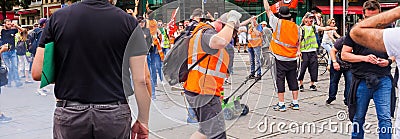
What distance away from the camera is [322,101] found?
7867 mm

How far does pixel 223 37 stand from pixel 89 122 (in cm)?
114

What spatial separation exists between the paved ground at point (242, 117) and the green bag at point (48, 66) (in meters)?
0.58

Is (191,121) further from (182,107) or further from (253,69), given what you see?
(253,69)

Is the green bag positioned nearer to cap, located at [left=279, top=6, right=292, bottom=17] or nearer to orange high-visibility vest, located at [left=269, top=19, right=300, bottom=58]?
orange high-visibility vest, located at [left=269, top=19, right=300, bottom=58]

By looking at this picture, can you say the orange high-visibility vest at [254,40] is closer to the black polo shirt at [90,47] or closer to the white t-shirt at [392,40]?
the black polo shirt at [90,47]

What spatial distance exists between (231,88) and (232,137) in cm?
107

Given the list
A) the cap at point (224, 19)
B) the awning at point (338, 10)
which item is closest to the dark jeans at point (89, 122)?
the cap at point (224, 19)

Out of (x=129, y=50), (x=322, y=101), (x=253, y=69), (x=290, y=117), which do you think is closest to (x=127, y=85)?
(x=129, y=50)

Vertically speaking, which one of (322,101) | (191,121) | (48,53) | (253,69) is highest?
(48,53)

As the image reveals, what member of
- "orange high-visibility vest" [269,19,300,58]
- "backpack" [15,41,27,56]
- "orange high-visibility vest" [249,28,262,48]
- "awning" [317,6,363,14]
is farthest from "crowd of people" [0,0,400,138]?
"awning" [317,6,363,14]

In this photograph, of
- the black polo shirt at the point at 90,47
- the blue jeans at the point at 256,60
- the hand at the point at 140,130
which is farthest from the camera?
the blue jeans at the point at 256,60

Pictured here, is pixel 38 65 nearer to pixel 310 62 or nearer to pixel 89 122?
pixel 89 122

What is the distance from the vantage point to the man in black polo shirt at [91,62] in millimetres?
2680

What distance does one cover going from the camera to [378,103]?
14.3ft
